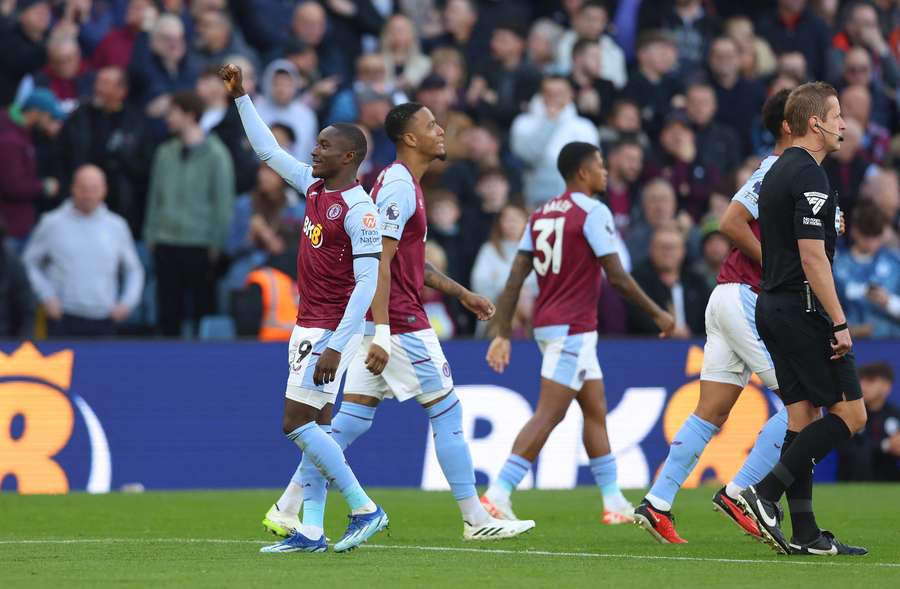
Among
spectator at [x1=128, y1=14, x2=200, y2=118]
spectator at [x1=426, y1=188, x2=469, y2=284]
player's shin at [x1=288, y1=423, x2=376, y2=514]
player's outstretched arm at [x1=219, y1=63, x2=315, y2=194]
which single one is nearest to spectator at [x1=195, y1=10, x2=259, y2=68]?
spectator at [x1=128, y1=14, x2=200, y2=118]

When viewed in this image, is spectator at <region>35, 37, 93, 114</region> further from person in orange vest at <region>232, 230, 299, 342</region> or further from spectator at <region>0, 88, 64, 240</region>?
person in orange vest at <region>232, 230, 299, 342</region>

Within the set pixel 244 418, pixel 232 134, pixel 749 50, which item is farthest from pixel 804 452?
pixel 749 50

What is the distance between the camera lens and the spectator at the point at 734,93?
20500 mm

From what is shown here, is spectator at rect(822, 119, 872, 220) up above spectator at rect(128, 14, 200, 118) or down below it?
below

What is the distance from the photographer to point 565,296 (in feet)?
38.2

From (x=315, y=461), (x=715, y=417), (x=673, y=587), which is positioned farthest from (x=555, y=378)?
(x=673, y=587)

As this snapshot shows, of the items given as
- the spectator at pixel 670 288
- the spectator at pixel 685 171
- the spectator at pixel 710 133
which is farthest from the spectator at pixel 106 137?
the spectator at pixel 710 133

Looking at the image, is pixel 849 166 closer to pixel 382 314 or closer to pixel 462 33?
pixel 462 33

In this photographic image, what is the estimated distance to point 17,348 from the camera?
14742 millimetres

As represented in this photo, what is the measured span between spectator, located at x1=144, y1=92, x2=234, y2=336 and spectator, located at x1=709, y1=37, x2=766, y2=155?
6.71 metres

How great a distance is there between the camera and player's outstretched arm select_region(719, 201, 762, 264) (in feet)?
32.6

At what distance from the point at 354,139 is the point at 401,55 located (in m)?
10.2

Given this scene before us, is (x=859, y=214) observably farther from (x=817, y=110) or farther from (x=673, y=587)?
(x=673, y=587)

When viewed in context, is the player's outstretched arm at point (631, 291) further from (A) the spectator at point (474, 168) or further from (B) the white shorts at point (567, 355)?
(A) the spectator at point (474, 168)
